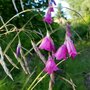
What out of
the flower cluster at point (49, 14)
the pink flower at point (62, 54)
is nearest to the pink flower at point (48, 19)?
the flower cluster at point (49, 14)

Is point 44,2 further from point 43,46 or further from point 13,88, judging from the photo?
point 43,46

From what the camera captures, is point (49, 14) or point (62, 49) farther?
point (49, 14)

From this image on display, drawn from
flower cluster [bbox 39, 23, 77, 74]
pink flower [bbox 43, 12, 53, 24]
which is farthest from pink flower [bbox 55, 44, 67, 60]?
pink flower [bbox 43, 12, 53, 24]

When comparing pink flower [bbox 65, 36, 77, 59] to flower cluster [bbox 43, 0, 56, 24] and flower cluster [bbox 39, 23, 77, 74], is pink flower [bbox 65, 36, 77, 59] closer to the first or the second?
flower cluster [bbox 39, 23, 77, 74]

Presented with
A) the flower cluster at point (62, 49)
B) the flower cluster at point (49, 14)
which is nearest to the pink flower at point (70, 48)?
the flower cluster at point (62, 49)

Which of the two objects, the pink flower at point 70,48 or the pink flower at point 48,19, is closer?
the pink flower at point 70,48

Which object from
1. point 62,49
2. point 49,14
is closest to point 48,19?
point 49,14

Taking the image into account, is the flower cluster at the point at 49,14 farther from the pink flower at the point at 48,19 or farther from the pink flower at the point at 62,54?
the pink flower at the point at 62,54

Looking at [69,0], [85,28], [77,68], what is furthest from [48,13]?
[69,0]

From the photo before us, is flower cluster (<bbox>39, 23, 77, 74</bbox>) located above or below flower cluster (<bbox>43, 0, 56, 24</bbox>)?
below

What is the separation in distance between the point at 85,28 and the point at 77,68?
778 cm

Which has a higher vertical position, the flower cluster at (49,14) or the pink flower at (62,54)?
the flower cluster at (49,14)

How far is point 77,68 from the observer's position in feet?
11.4

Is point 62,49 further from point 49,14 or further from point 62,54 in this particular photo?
point 49,14
